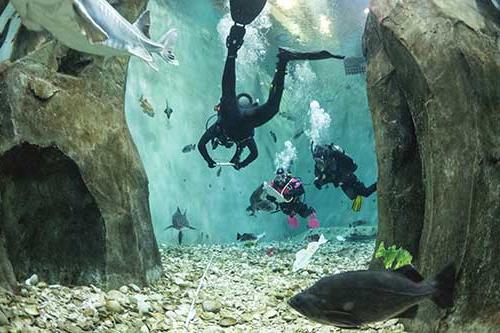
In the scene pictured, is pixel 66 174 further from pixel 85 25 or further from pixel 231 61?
pixel 231 61

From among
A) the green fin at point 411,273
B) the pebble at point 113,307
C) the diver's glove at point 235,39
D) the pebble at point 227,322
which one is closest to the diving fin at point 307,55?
the diver's glove at point 235,39

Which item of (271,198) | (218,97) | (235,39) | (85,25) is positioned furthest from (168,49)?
(218,97)

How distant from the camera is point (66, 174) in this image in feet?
13.9

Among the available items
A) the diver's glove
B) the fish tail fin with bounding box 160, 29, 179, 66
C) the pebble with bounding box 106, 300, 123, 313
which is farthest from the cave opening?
the diver's glove

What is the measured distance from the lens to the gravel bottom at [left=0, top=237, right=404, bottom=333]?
3062 millimetres

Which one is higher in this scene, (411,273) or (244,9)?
(244,9)

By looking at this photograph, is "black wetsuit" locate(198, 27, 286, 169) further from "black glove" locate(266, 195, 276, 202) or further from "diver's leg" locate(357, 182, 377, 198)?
"diver's leg" locate(357, 182, 377, 198)

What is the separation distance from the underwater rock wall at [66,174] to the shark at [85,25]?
1.60m

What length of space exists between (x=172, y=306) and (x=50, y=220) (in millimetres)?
1343

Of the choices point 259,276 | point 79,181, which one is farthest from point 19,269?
point 259,276

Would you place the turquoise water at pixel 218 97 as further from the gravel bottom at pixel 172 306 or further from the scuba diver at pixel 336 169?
the gravel bottom at pixel 172 306

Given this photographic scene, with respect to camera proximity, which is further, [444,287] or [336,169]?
[336,169]

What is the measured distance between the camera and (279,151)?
77.5ft

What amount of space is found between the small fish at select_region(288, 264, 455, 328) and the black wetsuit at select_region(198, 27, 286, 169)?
529 centimetres
